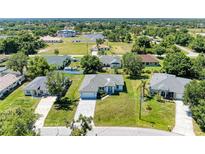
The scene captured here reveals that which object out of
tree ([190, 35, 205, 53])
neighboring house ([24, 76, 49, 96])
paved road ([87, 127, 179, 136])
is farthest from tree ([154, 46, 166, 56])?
paved road ([87, 127, 179, 136])

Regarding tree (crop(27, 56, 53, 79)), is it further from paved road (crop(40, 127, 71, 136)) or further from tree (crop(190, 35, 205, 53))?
tree (crop(190, 35, 205, 53))

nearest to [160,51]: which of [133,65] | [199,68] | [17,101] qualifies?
[199,68]

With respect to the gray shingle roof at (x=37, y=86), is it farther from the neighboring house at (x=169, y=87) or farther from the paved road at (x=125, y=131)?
the neighboring house at (x=169, y=87)

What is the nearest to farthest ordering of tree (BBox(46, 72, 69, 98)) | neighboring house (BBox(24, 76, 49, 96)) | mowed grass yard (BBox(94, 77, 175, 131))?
mowed grass yard (BBox(94, 77, 175, 131)), tree (BBox(46, 72, 69, 98)), neighboring house (BBox(24, 76, 49, 96))

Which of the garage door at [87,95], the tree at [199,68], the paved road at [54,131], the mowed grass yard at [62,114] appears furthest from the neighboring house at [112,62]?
the paved road at [54,131]

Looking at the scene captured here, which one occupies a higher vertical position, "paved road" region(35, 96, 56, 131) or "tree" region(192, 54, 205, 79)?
"tree" region(192, 54, 205, 79)

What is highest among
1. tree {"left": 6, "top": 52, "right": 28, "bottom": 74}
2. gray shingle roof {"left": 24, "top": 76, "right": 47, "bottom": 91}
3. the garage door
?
tree {"left": 6, "top": 52, "right": 28, "bottom": 74}

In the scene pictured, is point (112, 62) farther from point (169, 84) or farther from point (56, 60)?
point (169, 84)
